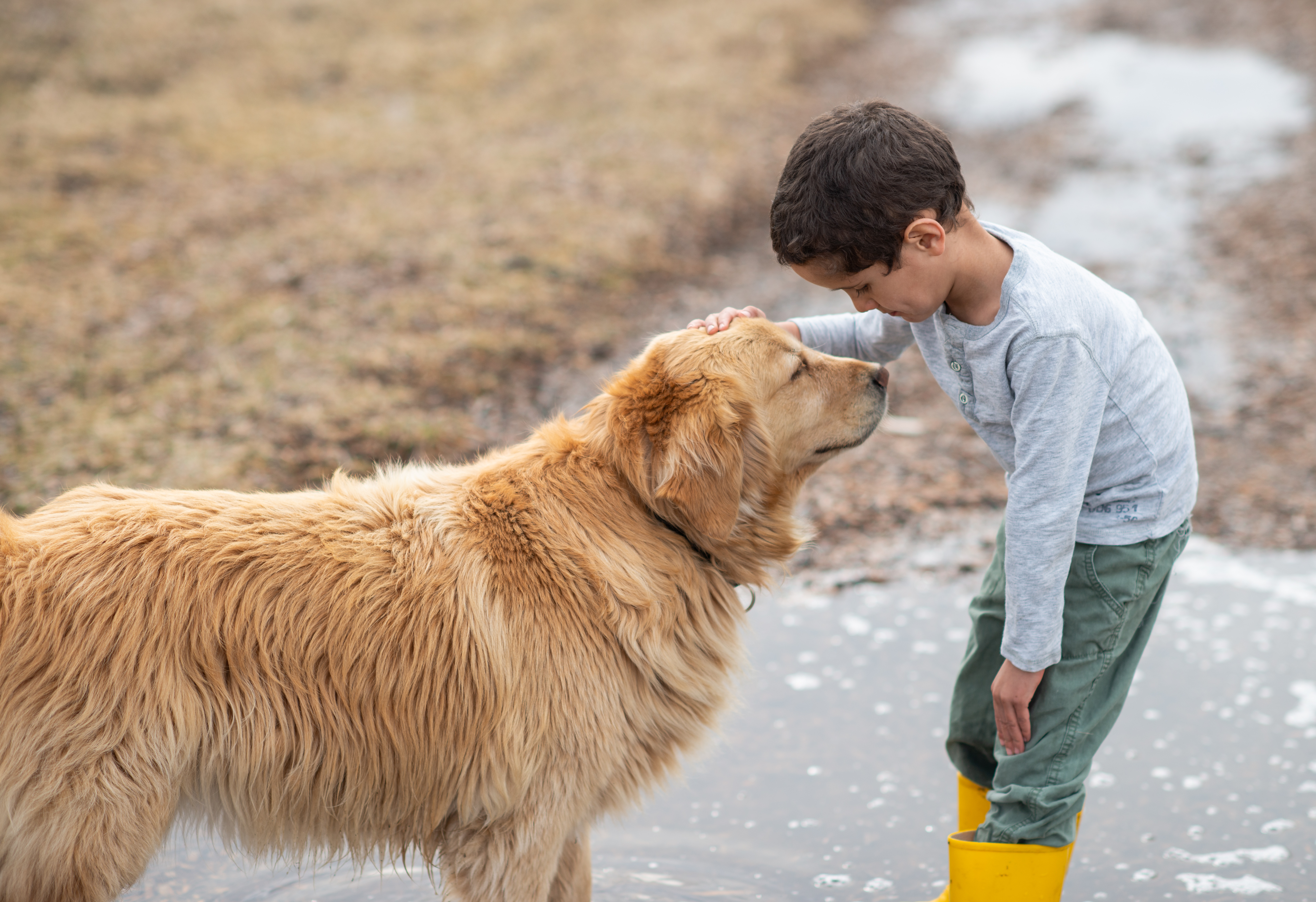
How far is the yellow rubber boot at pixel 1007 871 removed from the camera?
8.59 feet

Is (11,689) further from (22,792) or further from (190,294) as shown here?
(190,294)

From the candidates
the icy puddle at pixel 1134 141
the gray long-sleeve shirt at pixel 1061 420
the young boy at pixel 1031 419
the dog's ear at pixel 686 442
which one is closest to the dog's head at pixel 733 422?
the dog's ear at pixel 686 442

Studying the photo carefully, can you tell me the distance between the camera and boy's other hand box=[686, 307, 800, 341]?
2859mm

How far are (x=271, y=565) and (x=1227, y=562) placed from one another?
14.3ft

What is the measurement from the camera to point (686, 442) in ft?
8.63

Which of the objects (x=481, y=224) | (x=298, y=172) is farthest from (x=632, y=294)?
(x=298, y=172)

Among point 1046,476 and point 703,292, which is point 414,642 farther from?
point 703,292

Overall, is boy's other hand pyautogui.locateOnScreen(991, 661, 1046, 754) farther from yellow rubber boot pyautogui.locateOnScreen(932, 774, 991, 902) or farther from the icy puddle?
the icy puddle

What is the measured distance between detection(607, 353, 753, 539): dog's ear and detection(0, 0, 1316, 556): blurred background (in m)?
2.68

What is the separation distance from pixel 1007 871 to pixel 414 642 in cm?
160

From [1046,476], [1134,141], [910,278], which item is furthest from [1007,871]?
[1134,141]

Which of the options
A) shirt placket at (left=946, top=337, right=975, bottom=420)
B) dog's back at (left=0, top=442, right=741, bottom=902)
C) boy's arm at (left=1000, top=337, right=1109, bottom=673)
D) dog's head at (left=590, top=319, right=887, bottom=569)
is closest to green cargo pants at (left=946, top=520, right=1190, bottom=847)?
boy's arm at (left=1000, top=337, right=1109, bottom=673)

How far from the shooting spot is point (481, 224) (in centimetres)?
913

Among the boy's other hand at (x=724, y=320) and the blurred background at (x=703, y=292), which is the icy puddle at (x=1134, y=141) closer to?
the blurred background at (x=703, y=292)
